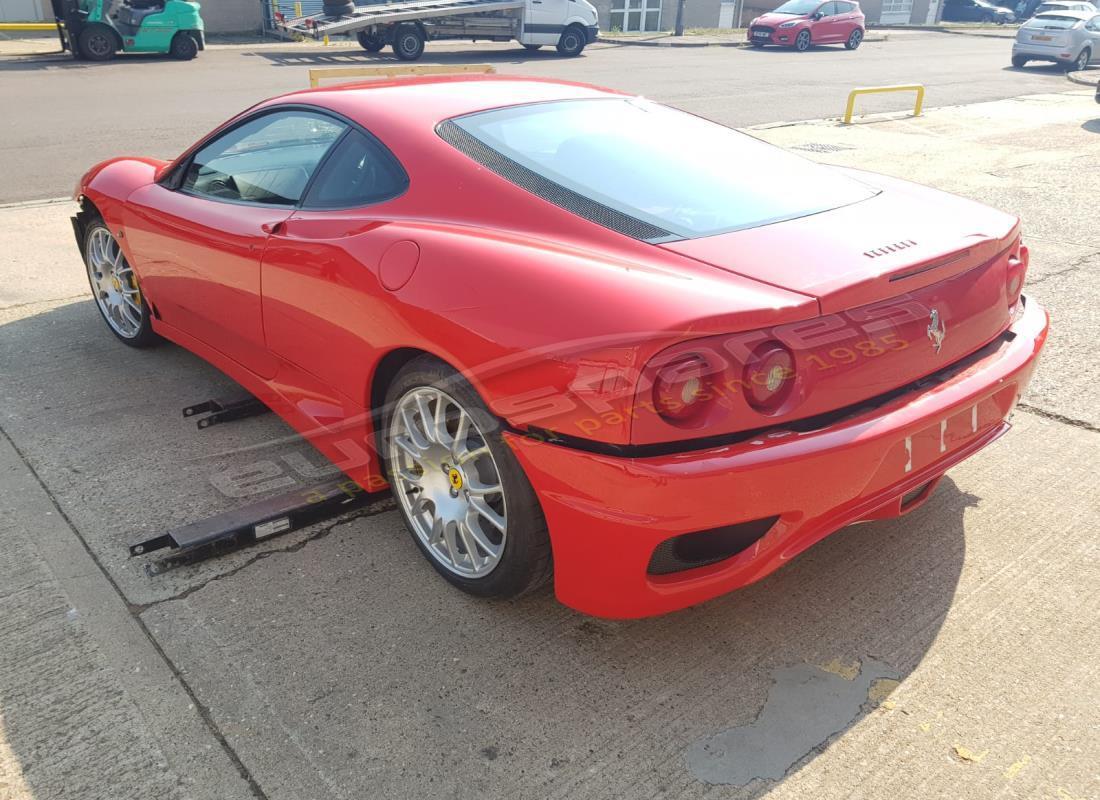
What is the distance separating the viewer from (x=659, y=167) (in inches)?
117

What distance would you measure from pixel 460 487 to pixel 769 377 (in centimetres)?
101

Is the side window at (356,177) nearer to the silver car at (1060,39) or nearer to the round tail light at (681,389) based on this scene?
the round tail light at (681,389)

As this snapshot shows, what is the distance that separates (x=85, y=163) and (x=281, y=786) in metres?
8.80

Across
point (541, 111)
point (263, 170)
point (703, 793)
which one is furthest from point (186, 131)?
point (703, 793)

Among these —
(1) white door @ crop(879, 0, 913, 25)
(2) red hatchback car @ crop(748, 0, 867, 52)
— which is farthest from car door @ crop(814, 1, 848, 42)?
(1) white door @ crop(879, 0, 913, 25)

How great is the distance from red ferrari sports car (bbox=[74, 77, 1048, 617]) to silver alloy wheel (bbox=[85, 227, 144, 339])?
1053mm

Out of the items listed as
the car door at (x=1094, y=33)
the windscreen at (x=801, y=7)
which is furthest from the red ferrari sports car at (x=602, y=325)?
the windscreen at (x=801, y=7)

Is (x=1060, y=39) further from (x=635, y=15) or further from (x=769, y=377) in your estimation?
(x=769, y=377)

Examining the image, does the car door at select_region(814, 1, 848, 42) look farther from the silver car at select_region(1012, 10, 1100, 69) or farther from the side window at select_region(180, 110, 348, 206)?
the side window at select_region(180, 110, 348, 206)

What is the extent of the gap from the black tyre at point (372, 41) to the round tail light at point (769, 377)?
20.6m

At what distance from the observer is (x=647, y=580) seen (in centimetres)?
227

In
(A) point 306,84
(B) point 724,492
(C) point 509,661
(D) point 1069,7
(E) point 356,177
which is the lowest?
(C) point 509,661

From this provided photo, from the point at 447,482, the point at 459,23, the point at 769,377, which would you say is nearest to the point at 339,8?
the point at 459,23

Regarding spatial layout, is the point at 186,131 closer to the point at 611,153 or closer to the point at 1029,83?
the point at 611,153
